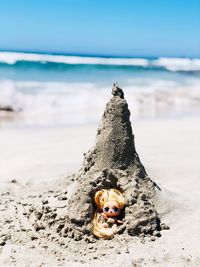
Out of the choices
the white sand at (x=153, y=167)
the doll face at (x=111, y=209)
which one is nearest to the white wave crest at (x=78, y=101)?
the white sand at (x=153, y=167)

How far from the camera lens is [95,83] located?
25.2 meters

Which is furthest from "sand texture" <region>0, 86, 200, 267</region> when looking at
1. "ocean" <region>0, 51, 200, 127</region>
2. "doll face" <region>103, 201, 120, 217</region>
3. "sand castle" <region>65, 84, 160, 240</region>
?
"ocean" <region>0, 51, 200, 127</region>

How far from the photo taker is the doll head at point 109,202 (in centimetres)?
538

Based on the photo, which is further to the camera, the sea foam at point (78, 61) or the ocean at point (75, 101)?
the sea foam at point (78, 61)

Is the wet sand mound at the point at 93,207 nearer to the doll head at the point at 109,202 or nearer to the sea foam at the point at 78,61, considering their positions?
the doll head at the point at 109,202

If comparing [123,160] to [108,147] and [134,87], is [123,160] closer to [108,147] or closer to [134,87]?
[108,147]

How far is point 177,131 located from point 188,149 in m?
1.94

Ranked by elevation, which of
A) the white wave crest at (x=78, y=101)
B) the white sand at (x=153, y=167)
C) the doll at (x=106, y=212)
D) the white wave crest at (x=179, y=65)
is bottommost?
the white wave crest at (x=179, y=65)

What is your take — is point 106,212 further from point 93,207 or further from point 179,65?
point 179,65

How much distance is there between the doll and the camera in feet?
17.5

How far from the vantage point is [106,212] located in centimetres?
539

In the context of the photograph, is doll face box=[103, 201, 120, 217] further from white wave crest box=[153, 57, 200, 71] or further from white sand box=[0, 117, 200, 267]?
white wave crest box=[153, 57, 200, 71]

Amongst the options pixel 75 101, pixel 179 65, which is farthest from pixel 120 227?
pixel 179 65

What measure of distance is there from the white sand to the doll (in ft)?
1.21
